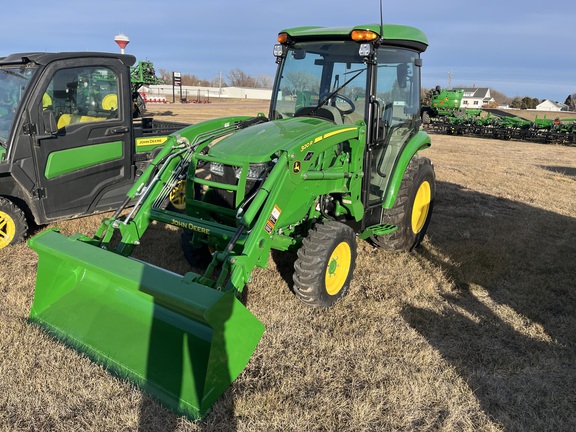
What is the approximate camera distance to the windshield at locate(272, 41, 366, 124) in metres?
4.33

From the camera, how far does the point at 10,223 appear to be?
496 cm

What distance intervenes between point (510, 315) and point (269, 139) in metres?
2.54

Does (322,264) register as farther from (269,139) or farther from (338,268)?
(269,139)

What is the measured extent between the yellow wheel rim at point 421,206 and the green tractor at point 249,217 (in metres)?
0.03

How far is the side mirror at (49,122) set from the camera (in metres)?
4.75

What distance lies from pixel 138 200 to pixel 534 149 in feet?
55.6

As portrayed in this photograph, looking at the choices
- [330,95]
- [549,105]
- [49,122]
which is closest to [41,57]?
[49,122]

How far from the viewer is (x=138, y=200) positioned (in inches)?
156

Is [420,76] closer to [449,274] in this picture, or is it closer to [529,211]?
[449,274]

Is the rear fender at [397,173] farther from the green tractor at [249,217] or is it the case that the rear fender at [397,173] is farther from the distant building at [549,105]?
the distant building at [549,105]

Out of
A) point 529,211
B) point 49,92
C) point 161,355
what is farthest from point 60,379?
point 529,211

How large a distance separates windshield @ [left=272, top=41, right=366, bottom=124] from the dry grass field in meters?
1.60

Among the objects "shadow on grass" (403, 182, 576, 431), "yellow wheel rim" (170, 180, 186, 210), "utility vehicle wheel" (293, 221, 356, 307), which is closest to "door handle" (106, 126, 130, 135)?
"yellow wheel rim" (170, 180, 186, 210)

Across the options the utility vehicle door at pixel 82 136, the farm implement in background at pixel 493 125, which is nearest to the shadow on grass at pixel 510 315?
the utility vehicle door at pixel 82 136
